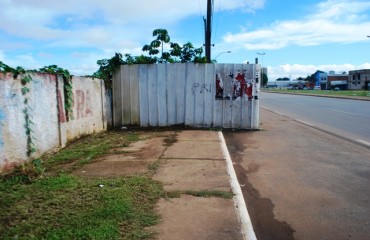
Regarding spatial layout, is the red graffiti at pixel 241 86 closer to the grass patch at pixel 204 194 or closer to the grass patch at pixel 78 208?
the grass patch at pixel 78 208

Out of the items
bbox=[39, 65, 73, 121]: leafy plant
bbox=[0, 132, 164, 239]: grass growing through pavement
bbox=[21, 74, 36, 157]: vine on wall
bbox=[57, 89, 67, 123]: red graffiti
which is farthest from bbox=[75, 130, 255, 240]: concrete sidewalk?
bbox=[39, 65, 73, 121]: leafy plant

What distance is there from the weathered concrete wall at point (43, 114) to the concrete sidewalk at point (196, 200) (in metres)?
2.48

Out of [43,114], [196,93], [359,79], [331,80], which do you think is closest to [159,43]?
[196,93]

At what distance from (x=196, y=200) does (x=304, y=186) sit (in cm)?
195

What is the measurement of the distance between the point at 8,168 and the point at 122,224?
10.4 feet

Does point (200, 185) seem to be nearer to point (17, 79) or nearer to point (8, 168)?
point (8, 168)

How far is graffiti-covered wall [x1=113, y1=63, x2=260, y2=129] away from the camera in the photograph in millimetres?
11516

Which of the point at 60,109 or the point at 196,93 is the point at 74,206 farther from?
the point at 196,93

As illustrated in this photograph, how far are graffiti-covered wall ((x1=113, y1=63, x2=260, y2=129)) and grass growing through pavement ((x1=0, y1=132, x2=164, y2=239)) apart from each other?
18.1 ft

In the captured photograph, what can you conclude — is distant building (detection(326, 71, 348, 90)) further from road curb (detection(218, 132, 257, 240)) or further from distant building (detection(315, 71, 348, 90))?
road curb (detection(218, 132, 257, 240))

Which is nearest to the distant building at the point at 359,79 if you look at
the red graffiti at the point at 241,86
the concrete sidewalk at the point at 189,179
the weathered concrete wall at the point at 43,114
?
the red graffiti at the point at 241,86

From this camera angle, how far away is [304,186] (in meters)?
5.73

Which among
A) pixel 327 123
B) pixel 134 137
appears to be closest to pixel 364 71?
pixel 327 123

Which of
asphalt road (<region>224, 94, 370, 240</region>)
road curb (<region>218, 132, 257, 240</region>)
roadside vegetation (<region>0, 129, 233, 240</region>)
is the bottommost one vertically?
asphalt road (<region>224, 94, 370, 240</region>)
